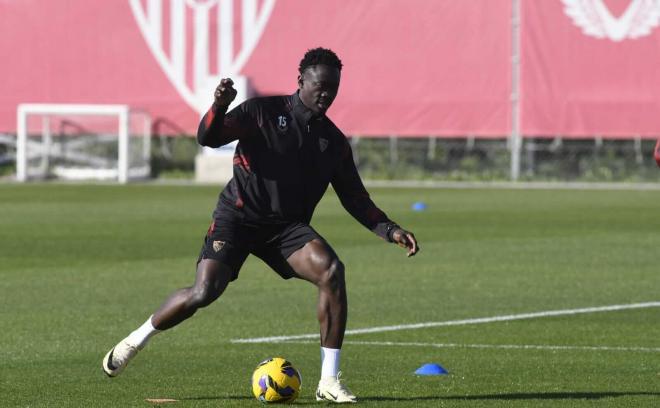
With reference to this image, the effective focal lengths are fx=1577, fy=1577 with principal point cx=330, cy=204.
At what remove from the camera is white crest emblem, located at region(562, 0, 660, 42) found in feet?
134

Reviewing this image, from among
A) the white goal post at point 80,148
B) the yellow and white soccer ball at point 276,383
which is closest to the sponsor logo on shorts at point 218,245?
the yellow and white soccer ball at point 276,383

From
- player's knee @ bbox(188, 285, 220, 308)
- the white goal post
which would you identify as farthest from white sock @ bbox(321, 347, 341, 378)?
the white goal post

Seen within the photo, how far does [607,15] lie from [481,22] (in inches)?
133

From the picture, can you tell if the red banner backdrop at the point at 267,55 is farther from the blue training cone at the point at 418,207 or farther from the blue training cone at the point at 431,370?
the blue training cone at the point at 431,370

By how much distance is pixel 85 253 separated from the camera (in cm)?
2052

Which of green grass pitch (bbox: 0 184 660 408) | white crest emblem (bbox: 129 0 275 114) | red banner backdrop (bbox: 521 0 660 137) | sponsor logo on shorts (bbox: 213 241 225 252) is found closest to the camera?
sponsor logo on shorts (bbox: 213 241 225 252)

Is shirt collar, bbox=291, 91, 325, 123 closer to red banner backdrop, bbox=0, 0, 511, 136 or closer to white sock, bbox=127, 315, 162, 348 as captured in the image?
white sock, bbox=127, 315, 162, 348

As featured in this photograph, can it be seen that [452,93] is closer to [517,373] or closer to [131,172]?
[131,172]

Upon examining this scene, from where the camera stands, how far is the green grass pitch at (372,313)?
968 cm

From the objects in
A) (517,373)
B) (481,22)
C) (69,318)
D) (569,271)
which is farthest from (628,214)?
(517,373)

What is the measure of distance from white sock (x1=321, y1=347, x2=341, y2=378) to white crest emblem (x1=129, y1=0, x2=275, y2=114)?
35.2 metres

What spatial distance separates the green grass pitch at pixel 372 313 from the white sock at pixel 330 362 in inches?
8.7

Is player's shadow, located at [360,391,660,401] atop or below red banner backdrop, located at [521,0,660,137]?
atop

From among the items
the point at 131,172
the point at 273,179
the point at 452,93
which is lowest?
the point at 131,172
